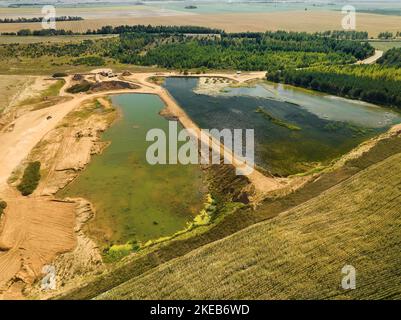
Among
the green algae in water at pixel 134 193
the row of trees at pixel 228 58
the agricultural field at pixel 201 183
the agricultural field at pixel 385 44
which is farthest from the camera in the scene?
the agricultural field at pixel 385 44

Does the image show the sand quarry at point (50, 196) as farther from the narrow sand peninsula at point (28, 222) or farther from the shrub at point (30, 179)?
the shrub at point (30, 179)

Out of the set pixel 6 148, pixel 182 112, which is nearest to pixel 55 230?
pixel 6 148

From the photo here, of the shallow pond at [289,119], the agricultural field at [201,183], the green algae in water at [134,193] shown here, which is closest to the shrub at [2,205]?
the agricultural field at [201,183]

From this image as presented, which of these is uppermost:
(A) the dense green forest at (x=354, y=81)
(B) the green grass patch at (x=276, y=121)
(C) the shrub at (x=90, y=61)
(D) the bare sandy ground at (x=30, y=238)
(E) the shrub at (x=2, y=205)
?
(C) the shrub at (x=90, y=61)

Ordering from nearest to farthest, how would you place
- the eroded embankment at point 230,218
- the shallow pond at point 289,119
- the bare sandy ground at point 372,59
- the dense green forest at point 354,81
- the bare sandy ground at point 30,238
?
the eroded embankment at point 230,218 < the bare sandy ground at point 30,238 < the shallow pond at point 289,119 < the dense green forest at point 354,81 < the bare sandy ground at point 372,59
